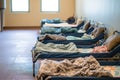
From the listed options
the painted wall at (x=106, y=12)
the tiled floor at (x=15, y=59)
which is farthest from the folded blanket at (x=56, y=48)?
the painted wall at (x=106, y=12)

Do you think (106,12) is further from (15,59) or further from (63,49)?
(15,59)

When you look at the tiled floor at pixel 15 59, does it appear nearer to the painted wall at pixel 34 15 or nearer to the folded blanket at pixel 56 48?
the folded blanket at pixel 56 48

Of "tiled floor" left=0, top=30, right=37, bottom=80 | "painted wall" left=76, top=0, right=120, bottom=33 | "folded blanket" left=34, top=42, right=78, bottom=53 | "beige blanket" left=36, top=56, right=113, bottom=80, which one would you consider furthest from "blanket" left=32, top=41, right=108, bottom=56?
"beige blanket" left=36, top=56, right=113, bottom=80

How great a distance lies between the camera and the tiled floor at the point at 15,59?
4.49m

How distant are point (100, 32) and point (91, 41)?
0.36 metres

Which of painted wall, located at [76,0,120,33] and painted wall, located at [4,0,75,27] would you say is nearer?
painted wall, located at [76,0,120,33]

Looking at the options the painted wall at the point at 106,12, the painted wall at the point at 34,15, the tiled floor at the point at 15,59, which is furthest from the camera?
the painted wall at the point at 34,15

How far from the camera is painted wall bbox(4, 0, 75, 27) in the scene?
38.5 ft

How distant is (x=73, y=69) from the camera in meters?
3.29

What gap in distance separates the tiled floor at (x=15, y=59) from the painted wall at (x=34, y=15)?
3.42 metres

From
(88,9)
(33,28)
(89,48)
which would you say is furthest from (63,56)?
(33,28)

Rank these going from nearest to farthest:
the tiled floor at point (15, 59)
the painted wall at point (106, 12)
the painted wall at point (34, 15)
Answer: the tiled floor at point (15, 59) < the painted wall at point (106, 12) < the painted wall at point (34, 15)

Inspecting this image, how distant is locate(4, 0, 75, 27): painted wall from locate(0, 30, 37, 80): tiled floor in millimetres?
3421

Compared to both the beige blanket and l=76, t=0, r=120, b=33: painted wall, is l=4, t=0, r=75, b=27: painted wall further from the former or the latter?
the beige blanket
